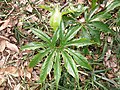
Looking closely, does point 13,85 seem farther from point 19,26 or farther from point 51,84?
point 19,26

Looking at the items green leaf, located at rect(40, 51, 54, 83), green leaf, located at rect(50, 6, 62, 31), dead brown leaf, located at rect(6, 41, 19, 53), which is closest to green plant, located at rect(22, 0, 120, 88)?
green leaf, located at rect(40, 51, 54, 83)

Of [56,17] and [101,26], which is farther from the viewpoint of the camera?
[101,26]

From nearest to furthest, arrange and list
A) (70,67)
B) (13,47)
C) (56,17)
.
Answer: (56,17) < (70,67) < (13,47)

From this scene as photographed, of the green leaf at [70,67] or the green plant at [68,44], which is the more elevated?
the green plant at [68,44]

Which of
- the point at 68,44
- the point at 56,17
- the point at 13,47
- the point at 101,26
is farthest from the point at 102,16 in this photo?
the point at 13,47

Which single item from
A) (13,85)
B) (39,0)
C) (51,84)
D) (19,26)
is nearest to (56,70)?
(51,84)

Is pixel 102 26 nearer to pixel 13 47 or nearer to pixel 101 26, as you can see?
pixel 101 26

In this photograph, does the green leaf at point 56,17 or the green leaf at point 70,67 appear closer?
the green leaf at point 56,17

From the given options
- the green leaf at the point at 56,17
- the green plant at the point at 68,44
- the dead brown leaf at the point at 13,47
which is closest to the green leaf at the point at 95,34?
the green plant at the point at 68,44

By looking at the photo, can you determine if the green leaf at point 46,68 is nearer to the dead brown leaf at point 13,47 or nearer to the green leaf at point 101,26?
the green leaf at point 101,26

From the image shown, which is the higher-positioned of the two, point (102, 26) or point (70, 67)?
point (102, 26)


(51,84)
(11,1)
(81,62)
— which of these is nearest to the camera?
(81,62)
